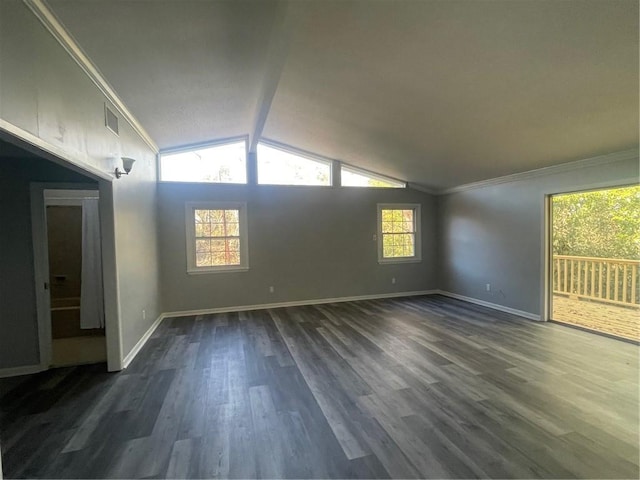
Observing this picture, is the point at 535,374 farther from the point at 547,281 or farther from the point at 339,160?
the point at 339,160

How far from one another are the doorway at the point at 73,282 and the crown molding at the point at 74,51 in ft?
3.56

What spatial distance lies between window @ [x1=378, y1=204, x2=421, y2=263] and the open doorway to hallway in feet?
8.43

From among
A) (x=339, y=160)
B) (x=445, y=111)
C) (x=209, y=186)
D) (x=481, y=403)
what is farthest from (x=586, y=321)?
(x=209, y=186)

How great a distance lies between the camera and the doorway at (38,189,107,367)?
11.6ft

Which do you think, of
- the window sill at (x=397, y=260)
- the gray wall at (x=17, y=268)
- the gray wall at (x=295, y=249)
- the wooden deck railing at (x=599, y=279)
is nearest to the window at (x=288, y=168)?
the gray wall at (x=295, y=249)

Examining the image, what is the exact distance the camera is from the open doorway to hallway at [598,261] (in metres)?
4.65

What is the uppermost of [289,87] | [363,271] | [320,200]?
[289,87]

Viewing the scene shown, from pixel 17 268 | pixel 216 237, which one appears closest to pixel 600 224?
pixel 216 237

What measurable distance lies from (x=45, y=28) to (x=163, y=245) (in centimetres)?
388

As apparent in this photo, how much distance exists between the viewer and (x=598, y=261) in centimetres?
509

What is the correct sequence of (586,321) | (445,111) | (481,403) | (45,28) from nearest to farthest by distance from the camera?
(45,28), (481,403), (445,111), (586,321)

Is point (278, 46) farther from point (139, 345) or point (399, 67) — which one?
point (139, 345)

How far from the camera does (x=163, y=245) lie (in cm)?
539

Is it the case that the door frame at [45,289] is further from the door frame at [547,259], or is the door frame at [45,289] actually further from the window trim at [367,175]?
the door frame at [547,259]
